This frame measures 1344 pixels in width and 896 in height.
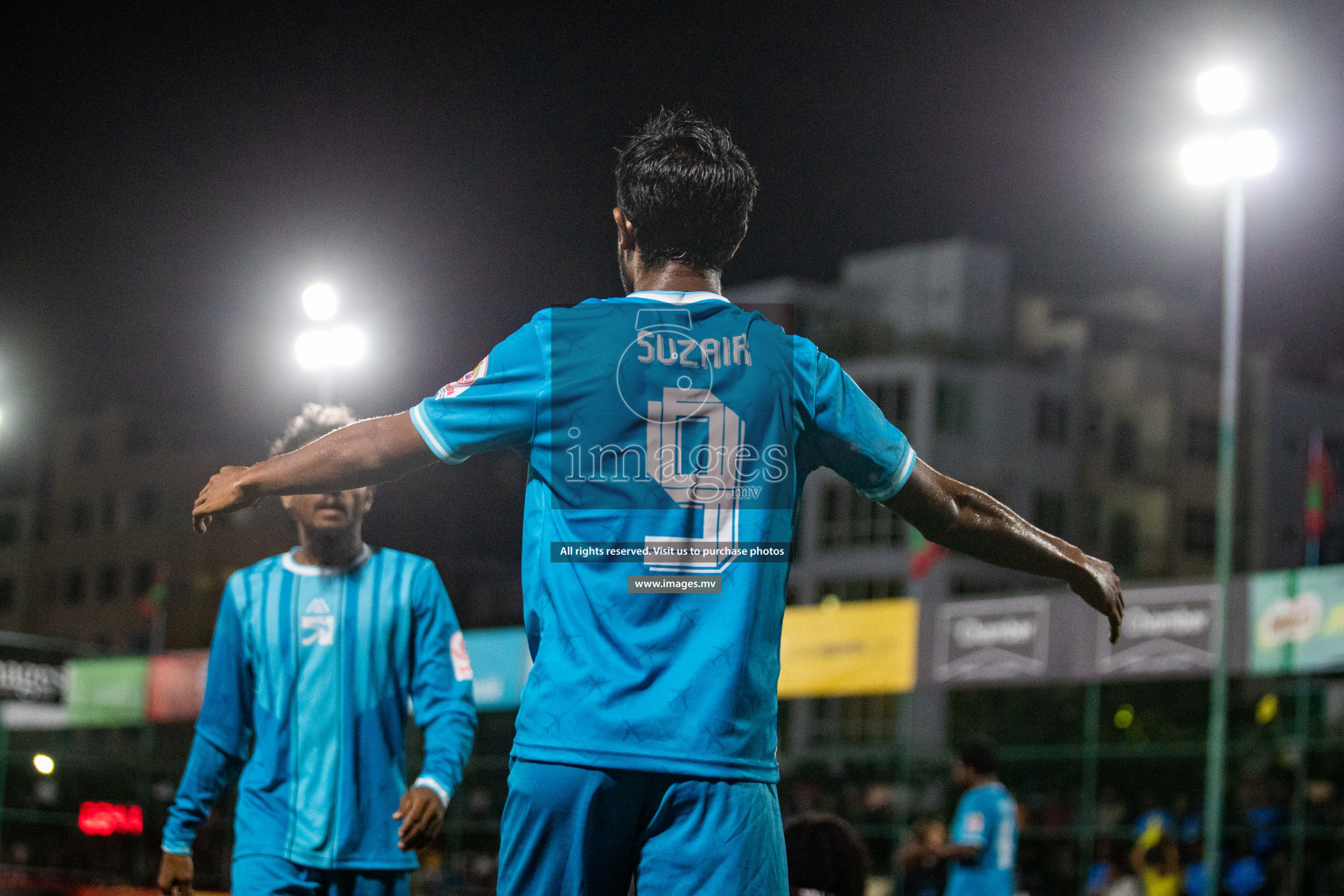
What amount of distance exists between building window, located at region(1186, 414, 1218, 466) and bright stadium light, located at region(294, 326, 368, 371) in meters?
44.7

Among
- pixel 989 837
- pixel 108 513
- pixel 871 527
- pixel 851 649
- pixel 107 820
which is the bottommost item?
pixel 107 820

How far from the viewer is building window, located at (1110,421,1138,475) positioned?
5106cm

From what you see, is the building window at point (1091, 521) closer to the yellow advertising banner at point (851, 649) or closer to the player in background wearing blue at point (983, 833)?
the yellow advertising banner at point (851, 649)

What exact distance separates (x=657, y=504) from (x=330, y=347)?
8.00 m

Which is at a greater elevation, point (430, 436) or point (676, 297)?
point (676, 297)

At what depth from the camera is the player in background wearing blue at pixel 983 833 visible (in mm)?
8266

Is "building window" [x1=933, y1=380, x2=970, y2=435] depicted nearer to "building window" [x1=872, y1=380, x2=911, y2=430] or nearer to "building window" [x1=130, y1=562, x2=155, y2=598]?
"building window" [x1=872, y1=380, x2=911, y2=430]

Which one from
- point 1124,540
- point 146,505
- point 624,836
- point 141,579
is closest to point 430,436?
point 624,836

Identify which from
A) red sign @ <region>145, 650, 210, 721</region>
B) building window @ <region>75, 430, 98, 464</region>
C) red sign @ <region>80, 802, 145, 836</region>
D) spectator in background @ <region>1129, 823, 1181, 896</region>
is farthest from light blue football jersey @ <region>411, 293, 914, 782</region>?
building window @ <region>75, 430, 98, 464</region>

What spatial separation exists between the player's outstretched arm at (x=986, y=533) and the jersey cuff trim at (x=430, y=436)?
2.26 feet

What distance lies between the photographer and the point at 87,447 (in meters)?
51.7

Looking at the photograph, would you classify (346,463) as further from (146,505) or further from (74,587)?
(74,587)

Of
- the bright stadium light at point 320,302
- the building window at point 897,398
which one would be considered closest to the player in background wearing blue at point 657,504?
the bright stadium light at point 320,302

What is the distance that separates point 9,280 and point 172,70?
1267 millimetres
